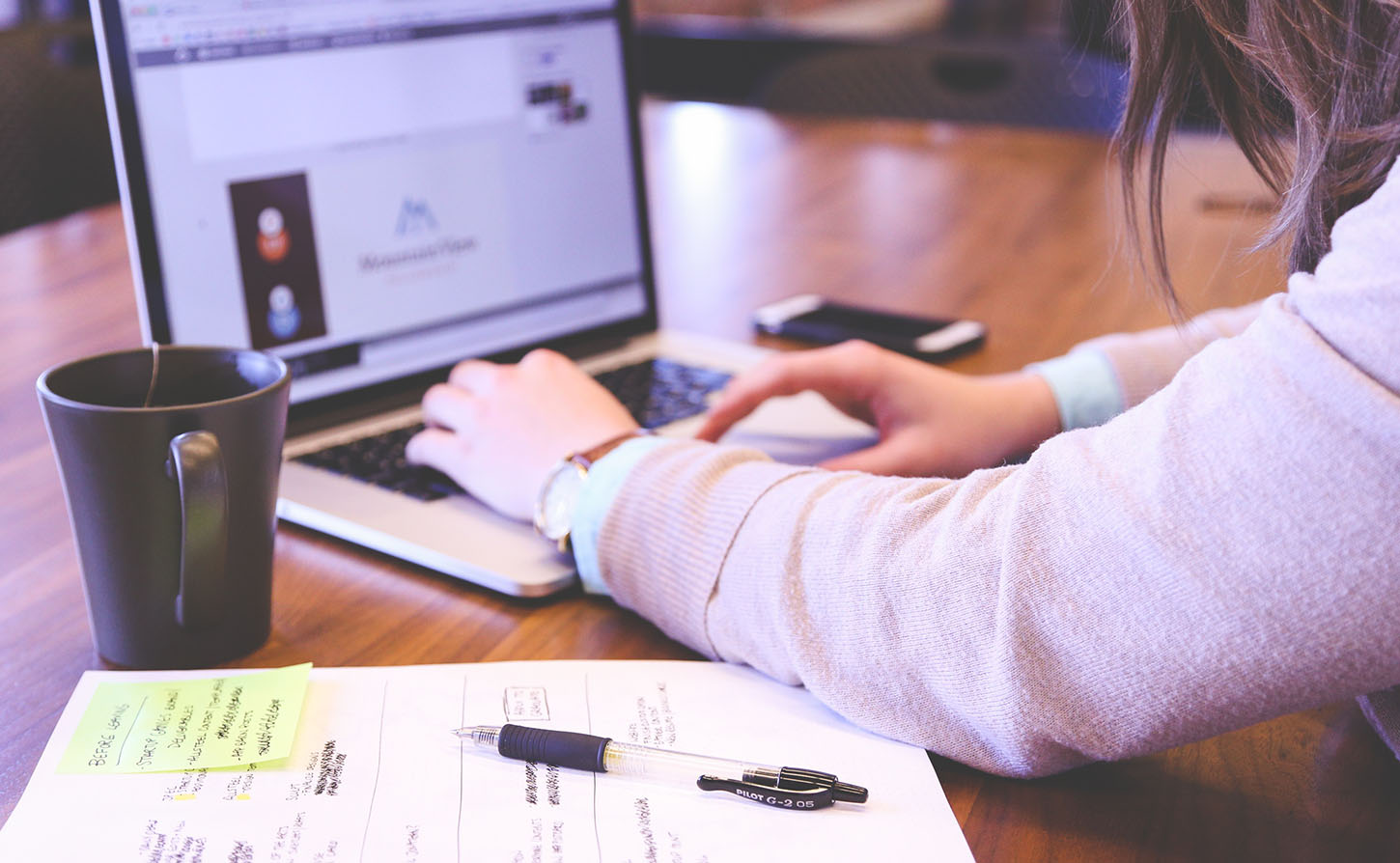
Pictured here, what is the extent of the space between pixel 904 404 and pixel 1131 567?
339 millimetres

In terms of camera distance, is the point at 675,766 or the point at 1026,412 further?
the point at 1026,412

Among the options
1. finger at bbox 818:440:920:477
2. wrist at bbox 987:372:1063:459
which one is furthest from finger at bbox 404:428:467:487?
wrist at bbox 987:372:1063:459

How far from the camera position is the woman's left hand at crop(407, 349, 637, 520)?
0.67 meters

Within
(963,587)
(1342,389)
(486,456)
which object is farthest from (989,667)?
(486,456)

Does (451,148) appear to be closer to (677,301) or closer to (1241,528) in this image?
(677,301)

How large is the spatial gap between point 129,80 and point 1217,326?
2.33ft

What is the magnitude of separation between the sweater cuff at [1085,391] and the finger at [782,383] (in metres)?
0.15

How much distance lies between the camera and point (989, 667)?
18.4 inches

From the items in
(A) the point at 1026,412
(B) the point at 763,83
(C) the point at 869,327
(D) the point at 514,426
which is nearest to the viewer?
(D) the point at 514,426

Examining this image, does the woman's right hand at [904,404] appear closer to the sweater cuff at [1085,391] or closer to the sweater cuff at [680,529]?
the sweater cuff at [1085,391]

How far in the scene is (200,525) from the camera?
50cm

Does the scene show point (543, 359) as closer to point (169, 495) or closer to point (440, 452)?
point (440, 452)

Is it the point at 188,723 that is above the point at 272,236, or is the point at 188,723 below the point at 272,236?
below

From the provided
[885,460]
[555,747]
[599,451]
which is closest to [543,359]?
[599,451]
